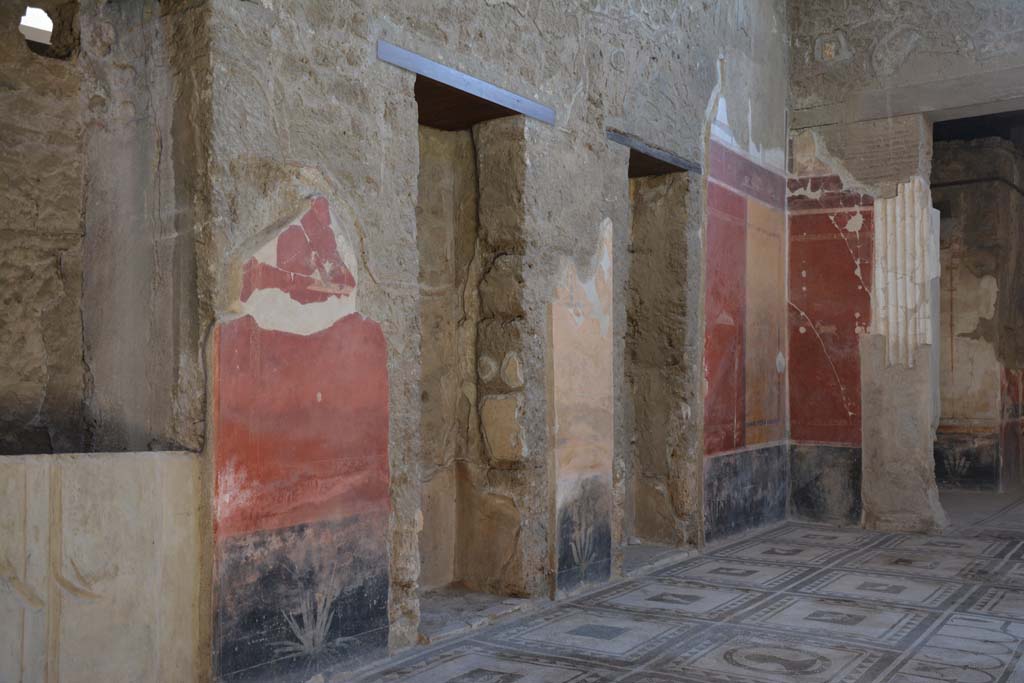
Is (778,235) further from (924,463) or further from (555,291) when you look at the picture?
(555,291)

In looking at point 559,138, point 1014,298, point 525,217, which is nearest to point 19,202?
point 525,217

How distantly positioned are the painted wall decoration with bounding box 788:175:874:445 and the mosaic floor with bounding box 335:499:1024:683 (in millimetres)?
1220

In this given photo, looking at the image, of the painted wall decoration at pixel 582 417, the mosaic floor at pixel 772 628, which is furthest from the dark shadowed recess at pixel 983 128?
the painted wall decoration at pixel 582 417

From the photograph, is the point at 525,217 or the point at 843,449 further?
the point at 843,449

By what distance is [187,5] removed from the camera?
2.63m

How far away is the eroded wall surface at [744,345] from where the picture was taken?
528 cm

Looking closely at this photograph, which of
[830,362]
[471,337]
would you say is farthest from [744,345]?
[471,337]

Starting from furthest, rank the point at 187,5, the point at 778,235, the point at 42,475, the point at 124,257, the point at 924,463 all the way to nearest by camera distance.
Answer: the point at 778,235 < the point at 924,463 < the point at 124,257 < the point at 187,5 < the point at 42,475

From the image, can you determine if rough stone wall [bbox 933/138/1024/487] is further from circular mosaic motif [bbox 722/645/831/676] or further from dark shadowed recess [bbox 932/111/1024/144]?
circular mosaic motif [bbox 722/645/831/676]

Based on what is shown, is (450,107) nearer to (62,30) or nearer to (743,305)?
(62,30)

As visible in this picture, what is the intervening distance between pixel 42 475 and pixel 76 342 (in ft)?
2.59

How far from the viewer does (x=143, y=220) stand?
276cm

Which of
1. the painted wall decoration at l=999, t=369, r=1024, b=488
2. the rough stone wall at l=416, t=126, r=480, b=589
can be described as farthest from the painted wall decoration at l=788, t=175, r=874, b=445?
the rough stone wall at l=416, t=126, r=480, b=589

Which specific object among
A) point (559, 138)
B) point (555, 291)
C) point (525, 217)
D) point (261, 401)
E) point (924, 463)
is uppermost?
point (559, 138)
